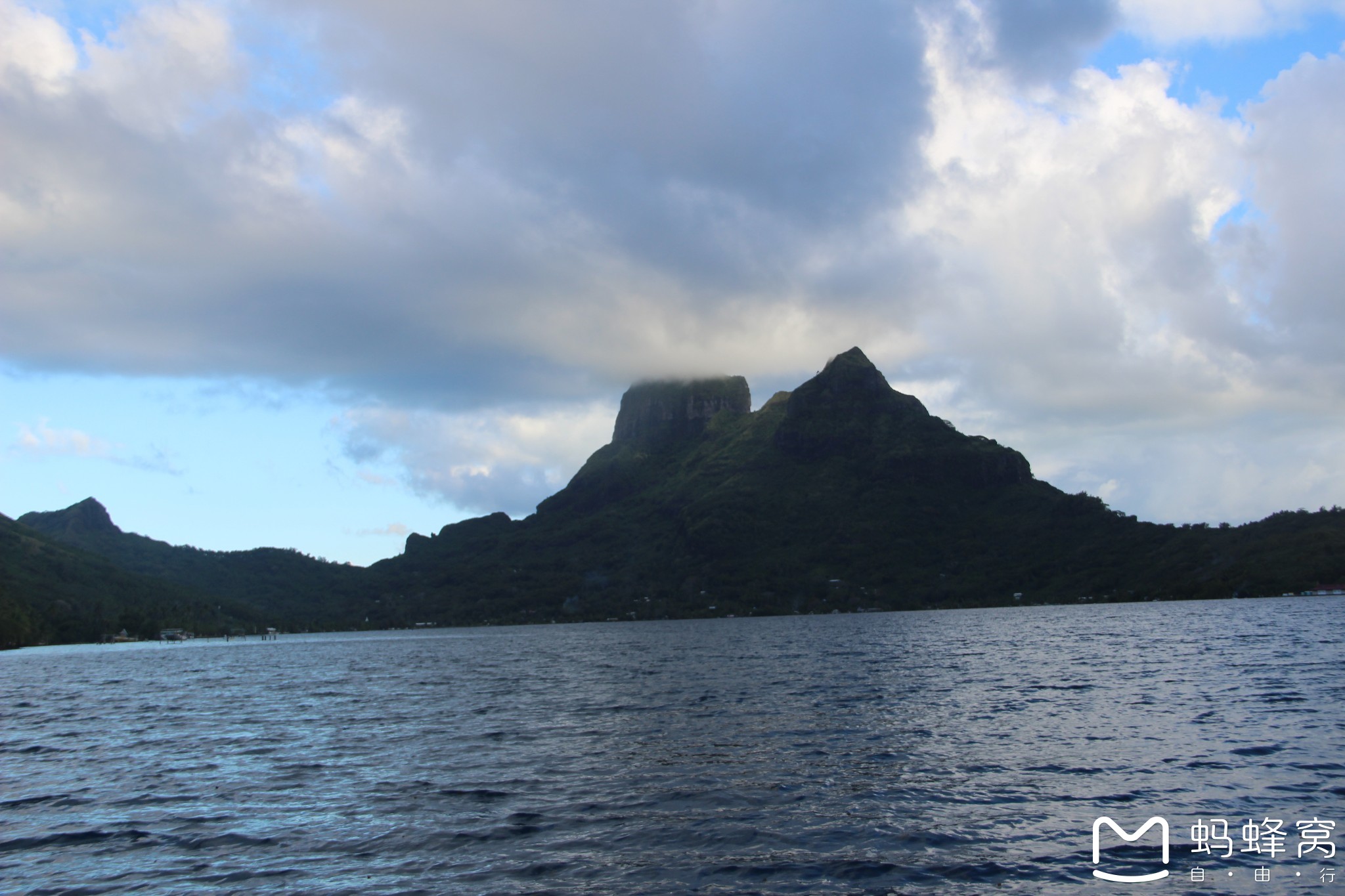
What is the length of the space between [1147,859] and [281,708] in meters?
71.9

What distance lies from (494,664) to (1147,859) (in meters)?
117

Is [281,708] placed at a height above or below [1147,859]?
below

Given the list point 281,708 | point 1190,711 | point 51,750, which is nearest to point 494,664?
point 281,708

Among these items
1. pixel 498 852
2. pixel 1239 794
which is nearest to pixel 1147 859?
pixel 1239 794

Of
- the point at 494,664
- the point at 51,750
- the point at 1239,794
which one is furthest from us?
the point at 494,664

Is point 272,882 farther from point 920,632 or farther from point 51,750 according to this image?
point 920,632

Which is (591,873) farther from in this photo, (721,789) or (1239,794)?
(1239,794)

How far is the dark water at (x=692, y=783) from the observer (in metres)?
24.7

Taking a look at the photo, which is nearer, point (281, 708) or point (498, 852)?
point (498, 852)

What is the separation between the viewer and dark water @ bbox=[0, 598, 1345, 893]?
24703 millimetres

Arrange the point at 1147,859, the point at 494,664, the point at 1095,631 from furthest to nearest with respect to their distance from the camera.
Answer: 1. the point at 1095,631
2. the point at 494,664
3. the point at 1147,859

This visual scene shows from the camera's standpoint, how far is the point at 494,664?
132 meters

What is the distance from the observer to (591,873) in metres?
24.5

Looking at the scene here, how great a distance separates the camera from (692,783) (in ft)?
119
